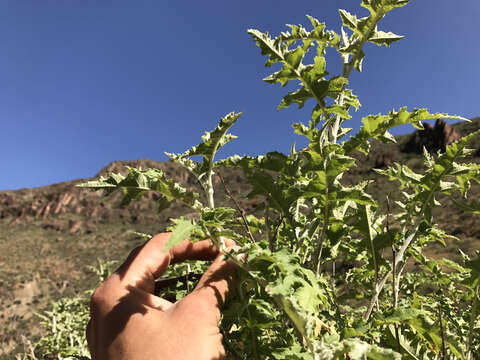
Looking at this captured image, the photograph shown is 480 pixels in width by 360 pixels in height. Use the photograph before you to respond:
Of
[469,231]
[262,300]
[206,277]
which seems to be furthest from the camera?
[469,231]

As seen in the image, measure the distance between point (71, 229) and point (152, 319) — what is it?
7730 centimetres

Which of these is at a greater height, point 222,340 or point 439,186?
point 439,186

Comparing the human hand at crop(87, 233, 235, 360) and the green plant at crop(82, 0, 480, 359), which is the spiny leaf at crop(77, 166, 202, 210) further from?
the human hand at crop(87, 233, 235, 360)

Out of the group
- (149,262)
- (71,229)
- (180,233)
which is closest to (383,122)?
(180,233)

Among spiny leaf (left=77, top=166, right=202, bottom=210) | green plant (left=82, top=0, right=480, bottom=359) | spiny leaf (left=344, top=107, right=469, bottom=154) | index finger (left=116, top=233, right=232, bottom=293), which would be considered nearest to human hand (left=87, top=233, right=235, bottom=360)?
index finger (left=116, top=233, right=232, bottom=293)

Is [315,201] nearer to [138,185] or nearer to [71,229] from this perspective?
[138,185]

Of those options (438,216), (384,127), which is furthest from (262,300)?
(438,216)

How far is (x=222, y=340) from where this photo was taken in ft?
4.38

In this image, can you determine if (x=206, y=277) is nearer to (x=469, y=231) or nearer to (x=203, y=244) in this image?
(x=203, y=244)

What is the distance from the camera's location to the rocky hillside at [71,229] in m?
34.8

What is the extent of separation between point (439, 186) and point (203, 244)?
1.29m

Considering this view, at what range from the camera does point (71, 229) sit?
68125mm

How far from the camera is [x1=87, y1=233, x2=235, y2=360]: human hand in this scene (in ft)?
3.89

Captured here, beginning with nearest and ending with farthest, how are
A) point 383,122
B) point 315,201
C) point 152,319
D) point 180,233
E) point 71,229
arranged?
point 180,233, point 152,319, point 383,122, point 315,201, point 71,229
